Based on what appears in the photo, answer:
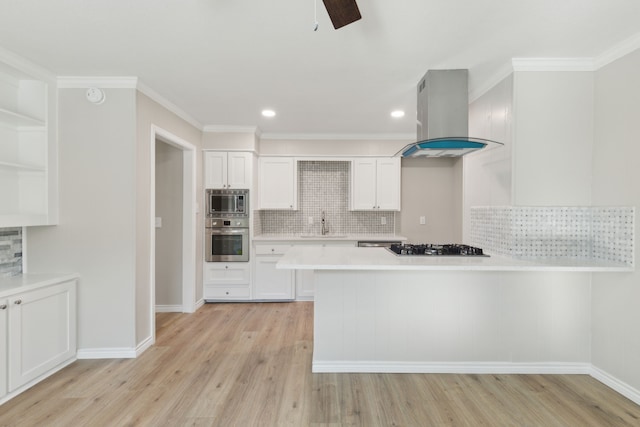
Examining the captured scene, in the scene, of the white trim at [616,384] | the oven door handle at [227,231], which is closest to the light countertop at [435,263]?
the white trim at [616,384]

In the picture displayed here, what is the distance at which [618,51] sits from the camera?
7.84 feet

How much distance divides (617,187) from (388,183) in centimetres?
278

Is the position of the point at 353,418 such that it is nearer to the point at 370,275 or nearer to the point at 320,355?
the point at 320,355

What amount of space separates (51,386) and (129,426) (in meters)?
0.95

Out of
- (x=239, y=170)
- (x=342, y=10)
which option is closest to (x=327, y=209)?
(x=239, y=170)

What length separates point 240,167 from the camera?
4609mm

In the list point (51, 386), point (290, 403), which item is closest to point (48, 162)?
point (51, 386)

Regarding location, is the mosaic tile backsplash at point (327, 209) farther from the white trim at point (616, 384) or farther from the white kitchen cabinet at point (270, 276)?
the white trim at point (616, 384)

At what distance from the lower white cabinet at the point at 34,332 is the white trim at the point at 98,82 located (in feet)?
5.40

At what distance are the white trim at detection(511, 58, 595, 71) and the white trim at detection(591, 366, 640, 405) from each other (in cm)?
229

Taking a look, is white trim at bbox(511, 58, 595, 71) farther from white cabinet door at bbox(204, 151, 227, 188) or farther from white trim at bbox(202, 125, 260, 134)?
white cabinet door at bbox(204, 151, 227, 188)

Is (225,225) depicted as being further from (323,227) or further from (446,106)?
(446,106)

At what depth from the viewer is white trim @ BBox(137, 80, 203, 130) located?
3.06 metres

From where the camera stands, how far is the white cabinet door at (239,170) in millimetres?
4605
